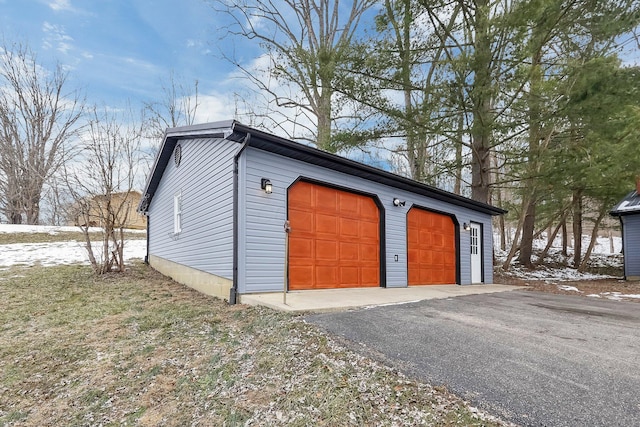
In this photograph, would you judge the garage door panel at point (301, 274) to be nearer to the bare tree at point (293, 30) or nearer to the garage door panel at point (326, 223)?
the garage door panel at point (326, 223)

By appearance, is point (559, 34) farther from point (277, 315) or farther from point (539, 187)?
point (277, 315)

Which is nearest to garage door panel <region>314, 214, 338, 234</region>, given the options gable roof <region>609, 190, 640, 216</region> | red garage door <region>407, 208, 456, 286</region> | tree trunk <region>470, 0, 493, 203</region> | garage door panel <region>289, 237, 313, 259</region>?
garage door panel <region>289, 237, 313, 259</region>

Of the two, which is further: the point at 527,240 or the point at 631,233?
the point at 527,240

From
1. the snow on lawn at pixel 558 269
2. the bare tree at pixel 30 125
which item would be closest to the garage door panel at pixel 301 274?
the snow on lawn at pixel 558 269

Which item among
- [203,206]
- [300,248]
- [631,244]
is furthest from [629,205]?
[203,206]

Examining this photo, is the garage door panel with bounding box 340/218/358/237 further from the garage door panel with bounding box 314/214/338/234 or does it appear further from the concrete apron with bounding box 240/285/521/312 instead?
the concrete apron with bounding box 240/285/521/312

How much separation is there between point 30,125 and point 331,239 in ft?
A: 65.7

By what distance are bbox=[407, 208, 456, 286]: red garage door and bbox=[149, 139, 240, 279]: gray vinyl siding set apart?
4.71 metres

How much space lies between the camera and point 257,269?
219 inches

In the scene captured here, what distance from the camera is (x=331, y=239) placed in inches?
267

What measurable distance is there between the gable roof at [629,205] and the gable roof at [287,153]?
5.83 metres

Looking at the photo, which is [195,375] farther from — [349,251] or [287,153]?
[349,251]

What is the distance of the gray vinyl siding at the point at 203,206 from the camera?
5898 mm

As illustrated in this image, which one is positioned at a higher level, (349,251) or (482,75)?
(482,75)
